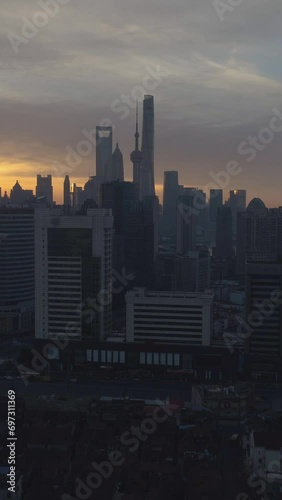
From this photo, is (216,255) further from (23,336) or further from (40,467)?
(40,467)

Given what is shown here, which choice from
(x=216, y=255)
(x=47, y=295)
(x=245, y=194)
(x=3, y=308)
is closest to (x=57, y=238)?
(x=47, y=295)

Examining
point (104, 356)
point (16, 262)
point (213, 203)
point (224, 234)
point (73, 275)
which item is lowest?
point (104, 356)

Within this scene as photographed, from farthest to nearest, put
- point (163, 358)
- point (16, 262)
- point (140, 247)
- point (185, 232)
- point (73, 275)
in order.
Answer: point (185, 232), point (140, 247), point (16, 262), point (73, 275), point (163, 358)

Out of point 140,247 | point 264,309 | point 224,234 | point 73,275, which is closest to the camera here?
point 264,309

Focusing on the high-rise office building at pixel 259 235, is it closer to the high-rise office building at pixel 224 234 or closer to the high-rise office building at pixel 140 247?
the high-rise office building at pixel 140 247

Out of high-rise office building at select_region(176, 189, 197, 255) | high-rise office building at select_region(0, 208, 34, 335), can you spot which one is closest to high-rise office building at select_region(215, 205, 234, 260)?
high-rise office building at select_region(176, 189, 197, 255)

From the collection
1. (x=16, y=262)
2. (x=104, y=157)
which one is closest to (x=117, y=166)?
(x=104, y=157)

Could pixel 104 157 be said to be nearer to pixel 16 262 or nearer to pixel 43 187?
pixel 43 187

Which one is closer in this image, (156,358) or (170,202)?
(156,358)

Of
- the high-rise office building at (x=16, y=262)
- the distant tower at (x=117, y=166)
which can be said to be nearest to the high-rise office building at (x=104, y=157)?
the distant tower at (x=117, y=166)
